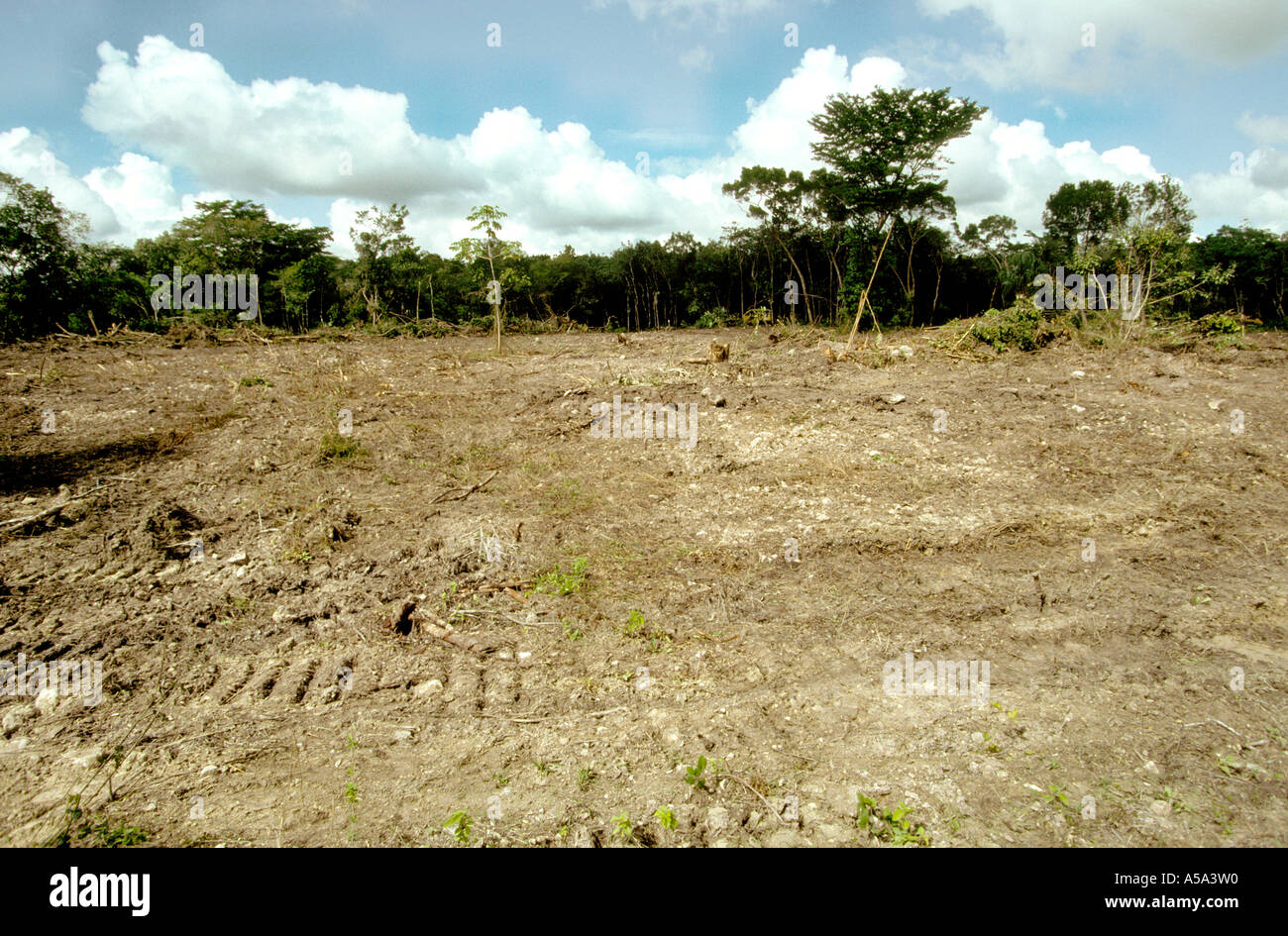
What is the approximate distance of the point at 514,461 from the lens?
7109mm

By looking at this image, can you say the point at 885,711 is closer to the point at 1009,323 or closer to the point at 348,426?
the point at 348,426

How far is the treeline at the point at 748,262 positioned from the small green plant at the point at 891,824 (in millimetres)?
10362

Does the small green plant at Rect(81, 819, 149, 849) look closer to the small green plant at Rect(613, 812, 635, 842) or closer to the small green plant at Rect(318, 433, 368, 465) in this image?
the small green plant at Rect(613, 812, 635, 842)

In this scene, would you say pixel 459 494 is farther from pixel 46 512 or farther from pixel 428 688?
pixel 46 512

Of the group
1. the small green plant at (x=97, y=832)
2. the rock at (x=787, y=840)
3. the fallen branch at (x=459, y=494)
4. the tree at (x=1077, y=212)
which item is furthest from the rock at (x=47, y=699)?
the tree at (x=1077, y=212)

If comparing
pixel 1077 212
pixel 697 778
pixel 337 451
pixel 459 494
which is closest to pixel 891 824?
pixel 697 778

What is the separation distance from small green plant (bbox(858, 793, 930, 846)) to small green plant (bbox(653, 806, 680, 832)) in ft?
2.54

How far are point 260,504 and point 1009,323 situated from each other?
11446 mm

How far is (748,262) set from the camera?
81.7ft

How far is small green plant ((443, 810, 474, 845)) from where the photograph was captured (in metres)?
2.65

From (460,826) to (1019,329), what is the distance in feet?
38.3

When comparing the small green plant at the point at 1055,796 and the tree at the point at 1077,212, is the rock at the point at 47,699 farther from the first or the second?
the tree at the point at 1077,212

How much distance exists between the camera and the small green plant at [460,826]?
2646 millimetres

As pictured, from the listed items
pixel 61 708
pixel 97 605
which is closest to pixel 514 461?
pixel 97 605
